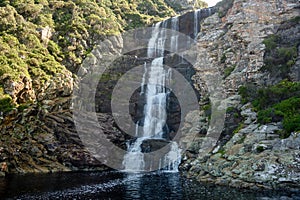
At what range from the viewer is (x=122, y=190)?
1906 centimetres

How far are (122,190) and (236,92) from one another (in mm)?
18365

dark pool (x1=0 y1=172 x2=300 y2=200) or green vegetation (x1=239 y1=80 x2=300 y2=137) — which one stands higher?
green vegetation (x1=239 y1=80 x2=300 y2=137)

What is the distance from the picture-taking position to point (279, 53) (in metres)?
29.9

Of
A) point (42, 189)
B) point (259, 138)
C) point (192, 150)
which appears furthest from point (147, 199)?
point (192, 150)

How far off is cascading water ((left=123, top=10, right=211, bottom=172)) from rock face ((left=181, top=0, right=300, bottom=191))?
10.8ft

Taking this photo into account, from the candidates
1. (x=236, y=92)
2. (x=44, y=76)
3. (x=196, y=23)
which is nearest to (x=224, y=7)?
(x=196, y=23)

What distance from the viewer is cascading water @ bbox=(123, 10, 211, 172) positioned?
104ft

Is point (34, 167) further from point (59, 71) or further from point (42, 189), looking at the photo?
point (59, 71)

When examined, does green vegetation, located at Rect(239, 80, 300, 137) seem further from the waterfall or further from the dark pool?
the waterfall

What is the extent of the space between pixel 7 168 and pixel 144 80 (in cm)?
2122

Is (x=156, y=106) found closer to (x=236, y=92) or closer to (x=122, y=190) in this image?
(x=236, y=92)

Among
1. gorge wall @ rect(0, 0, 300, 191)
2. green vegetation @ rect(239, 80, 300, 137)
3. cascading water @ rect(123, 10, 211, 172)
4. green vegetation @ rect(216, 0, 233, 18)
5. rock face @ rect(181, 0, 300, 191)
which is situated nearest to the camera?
rock face @ rect(181, 0, 300, 191)

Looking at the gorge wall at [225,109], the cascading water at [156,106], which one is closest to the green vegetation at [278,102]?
the gorge wall at [225,109]

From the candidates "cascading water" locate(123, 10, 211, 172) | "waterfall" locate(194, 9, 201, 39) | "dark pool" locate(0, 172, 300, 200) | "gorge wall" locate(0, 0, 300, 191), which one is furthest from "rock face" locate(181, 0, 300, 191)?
"cascading water" locate(123, 10, 211, 172)
